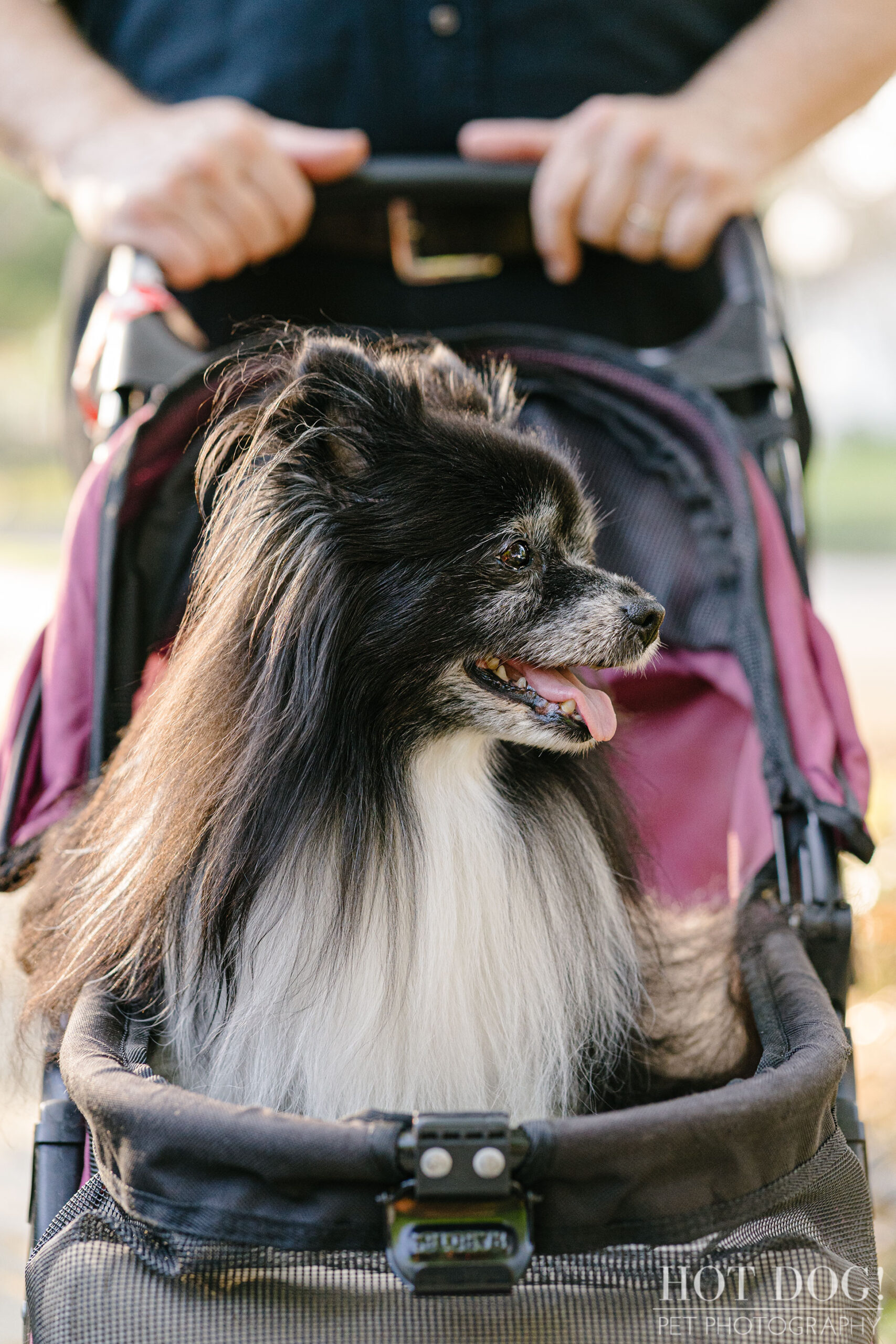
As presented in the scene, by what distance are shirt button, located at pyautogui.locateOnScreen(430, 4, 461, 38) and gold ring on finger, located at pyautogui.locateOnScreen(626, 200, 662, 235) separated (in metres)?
0.51

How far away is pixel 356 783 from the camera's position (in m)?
1.75

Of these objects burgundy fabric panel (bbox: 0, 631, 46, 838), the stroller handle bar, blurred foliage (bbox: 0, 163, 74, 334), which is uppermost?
blurred foliage (bbox: 0, 163, 74, 334)

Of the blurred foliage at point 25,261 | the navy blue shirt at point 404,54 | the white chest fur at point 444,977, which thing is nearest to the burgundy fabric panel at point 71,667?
the white chest fur at point 444,977

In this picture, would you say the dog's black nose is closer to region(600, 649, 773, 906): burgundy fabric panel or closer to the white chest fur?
the white chest fur

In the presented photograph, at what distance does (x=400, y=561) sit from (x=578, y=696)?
37 cm

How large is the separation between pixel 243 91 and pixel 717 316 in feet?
3.58

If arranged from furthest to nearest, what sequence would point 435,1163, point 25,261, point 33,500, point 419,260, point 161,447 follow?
point 25,261 < point 33,500 < point 419,260 < point 161,447 < point 435,1163

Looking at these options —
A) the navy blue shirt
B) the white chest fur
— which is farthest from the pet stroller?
the navy blue shirt

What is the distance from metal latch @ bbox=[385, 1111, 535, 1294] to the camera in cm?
115

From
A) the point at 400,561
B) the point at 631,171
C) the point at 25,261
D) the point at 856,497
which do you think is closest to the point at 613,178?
the point at 631,171

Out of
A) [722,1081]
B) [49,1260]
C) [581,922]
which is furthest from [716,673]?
[49,1260]

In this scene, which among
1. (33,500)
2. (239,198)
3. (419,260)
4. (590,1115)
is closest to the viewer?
(590,1115)

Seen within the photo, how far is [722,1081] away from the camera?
5.94 ft

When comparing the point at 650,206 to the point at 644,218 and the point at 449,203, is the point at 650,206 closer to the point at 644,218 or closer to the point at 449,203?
the point at 644,218
